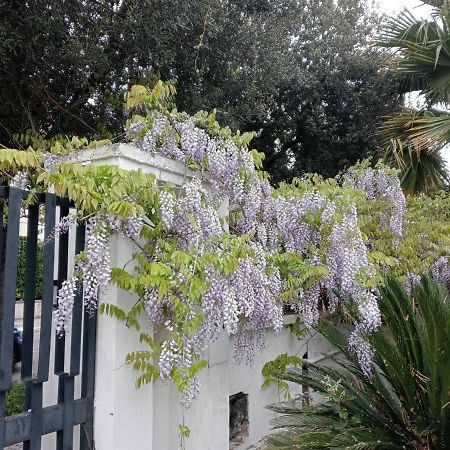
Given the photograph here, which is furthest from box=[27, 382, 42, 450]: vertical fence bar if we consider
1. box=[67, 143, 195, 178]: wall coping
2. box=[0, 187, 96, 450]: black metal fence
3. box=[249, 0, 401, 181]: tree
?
box=[249, 0, 401, 181]: tree

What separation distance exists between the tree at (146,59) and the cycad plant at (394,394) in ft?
7.98

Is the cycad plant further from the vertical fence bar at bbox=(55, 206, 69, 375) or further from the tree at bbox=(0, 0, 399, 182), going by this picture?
the tree at bbox=(0, 0, 399, 182)

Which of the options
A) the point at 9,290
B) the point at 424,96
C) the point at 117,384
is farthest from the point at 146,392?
the point at 424,96

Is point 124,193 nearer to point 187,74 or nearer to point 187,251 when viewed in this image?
point 187,251

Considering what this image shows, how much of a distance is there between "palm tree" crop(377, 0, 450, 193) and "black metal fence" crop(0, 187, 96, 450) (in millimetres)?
4406

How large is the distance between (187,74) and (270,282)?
3.29 meters

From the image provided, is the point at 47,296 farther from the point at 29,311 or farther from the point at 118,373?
the point at 118,373

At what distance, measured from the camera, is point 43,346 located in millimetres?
2123

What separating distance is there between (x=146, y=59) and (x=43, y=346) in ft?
12.1

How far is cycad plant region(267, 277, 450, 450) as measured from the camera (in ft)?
9.66

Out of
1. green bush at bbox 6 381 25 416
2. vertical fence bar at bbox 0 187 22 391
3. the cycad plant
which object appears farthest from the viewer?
green bush at bbox 6 381 25 416

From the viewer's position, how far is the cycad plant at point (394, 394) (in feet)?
9.66

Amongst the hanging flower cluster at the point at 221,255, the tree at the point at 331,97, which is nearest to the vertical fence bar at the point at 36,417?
the hanging flower cluster at the point at 221,255

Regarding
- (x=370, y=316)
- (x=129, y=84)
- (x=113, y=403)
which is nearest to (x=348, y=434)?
(x=370, y=316)
